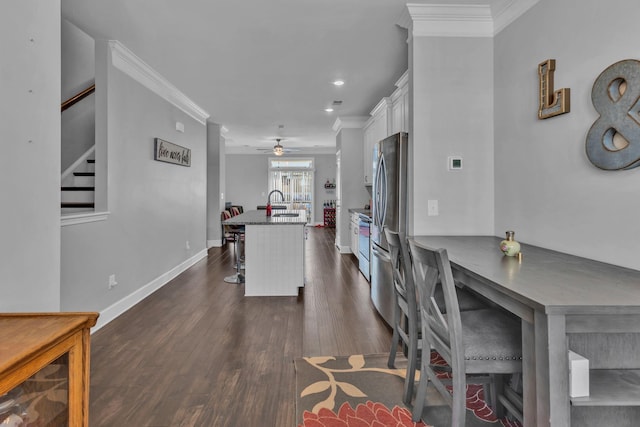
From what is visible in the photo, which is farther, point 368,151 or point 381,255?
point 368,151

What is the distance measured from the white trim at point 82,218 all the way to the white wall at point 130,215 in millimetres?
44

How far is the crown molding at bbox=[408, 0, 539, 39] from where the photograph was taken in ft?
8.56

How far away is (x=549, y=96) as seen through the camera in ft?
6.90

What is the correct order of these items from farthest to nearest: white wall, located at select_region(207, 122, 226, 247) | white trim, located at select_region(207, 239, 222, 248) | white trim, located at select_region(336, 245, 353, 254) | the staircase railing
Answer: white trim, located at select_region(207, 239, 222, 248)
white wall, located at select_region(207, 122, 226, 247)
white trim, located at select_region(336, 245, 353, 254)
the staircase railing

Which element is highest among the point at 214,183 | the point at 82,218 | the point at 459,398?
the point at 214,183

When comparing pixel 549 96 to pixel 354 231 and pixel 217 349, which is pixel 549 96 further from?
pixel 354 231

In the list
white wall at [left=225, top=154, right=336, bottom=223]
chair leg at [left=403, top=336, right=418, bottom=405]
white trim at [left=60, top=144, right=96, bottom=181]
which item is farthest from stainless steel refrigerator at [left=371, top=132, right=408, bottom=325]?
white wall at [left=225, top=154, right=336, bottom=223]

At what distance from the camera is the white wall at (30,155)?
136 centimetres

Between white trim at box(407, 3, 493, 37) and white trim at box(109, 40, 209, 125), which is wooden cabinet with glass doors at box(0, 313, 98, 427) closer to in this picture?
white trim at box(407, 3, 493, 37)

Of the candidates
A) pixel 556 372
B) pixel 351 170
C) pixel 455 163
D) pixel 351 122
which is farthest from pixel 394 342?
pixel 351 122

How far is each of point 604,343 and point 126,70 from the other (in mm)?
4269

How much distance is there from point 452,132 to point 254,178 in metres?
9.71

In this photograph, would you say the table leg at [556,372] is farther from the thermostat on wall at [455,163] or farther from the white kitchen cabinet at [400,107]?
the white kitchen cabinet at [400,107]

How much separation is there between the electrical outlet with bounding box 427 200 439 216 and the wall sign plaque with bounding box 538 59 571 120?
91 centimetres
